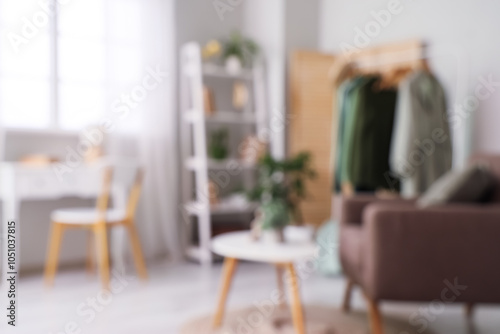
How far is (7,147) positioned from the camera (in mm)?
3393

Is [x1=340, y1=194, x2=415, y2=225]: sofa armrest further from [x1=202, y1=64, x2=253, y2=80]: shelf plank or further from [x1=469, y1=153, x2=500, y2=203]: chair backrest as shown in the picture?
[x1=202, y1=64, x2=253, y2=80]: shelf plank

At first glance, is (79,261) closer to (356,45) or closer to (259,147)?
(259,147)

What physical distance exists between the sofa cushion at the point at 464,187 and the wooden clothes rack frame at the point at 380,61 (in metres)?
1.24

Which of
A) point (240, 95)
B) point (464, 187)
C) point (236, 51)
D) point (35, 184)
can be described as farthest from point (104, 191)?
point (464, 187)

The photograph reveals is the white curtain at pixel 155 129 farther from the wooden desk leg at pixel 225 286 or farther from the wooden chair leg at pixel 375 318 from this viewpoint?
the wooden chair leg at pixel 375 318

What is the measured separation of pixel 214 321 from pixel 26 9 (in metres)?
2.45

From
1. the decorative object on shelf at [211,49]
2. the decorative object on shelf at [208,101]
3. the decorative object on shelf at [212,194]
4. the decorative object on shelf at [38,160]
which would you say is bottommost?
the decorative object on shelf at [212,194]

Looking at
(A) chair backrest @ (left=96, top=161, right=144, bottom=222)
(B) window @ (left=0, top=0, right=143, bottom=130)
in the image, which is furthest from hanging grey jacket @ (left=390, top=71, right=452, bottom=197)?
(B) window @ (left=0, top=0, right=143, bottom=130)

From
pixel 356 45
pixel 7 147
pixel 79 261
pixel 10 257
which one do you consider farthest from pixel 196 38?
pixel 10 257

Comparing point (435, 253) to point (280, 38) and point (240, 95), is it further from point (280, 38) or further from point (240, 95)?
point (280, 38)

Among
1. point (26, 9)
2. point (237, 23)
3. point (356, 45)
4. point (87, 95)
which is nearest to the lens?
point (26, 9)

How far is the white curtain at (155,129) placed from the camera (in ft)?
12.7

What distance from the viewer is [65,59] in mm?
3637

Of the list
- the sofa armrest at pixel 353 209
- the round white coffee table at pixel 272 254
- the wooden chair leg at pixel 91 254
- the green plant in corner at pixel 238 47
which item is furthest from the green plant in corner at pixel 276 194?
the green plant in corner at pixel 238 47
